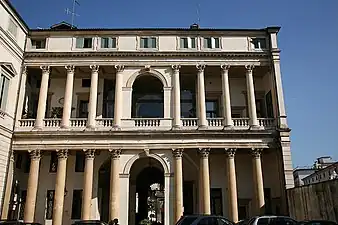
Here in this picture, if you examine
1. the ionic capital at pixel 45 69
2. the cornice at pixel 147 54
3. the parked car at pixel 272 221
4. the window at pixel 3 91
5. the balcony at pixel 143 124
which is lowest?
the parked car at pixel 272 221

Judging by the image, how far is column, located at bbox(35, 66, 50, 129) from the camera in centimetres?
2453

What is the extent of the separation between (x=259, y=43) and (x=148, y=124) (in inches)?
473

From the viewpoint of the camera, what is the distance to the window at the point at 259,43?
26828mm

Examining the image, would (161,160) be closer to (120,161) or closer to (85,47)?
(120,161)

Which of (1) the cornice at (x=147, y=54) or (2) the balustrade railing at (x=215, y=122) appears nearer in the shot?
(2) the balustrade railing at (x=215, y=122)

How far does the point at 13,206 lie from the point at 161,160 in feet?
39.9

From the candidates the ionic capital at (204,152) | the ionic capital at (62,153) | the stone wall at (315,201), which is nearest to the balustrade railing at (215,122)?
the ionic capital at (204,152)

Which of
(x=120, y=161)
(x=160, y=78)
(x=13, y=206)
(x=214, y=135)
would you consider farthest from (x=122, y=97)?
(x=13, y=206)

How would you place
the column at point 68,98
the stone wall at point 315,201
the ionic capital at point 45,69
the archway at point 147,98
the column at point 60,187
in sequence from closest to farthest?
the stone wall at point 315,201 < the column at point 60,187 < the column at point 68,98 < the ionic capital at point 45,69 < the archway at point 147,98

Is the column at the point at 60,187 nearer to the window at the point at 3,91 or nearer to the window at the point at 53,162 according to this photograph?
the window at the point at 53,162

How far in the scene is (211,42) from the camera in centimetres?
2677

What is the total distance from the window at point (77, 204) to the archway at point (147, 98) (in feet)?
26.2

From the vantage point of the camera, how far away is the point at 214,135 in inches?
960

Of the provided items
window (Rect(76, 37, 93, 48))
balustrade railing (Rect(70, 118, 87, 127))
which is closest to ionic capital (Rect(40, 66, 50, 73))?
window (Rect(76, 37, 93, 48))
